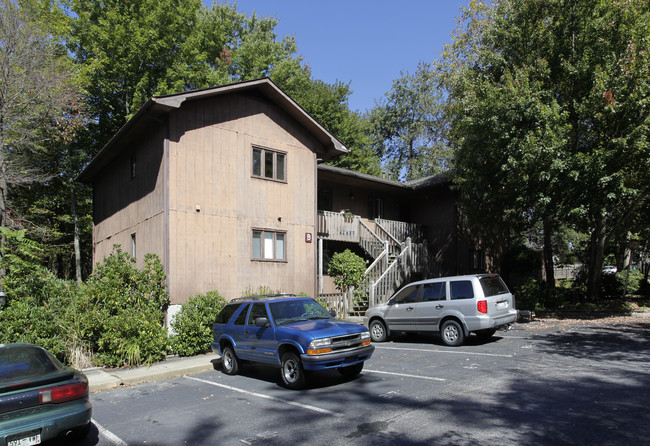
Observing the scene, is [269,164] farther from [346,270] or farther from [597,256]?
[597,256]

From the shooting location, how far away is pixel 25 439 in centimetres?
515

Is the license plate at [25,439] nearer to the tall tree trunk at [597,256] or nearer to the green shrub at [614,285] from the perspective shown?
the tall tree trunk at [597,256]

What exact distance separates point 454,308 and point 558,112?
8.59 m

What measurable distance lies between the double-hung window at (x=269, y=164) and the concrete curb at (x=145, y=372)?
6.95 meters

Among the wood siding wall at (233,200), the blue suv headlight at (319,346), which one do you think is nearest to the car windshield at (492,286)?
the blue suv headlight at (319,346)

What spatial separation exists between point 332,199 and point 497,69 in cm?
954

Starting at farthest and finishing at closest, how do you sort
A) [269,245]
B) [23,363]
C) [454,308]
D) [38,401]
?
[269,245], [454,308], [23,363], [38,401]

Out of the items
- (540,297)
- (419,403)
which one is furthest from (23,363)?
Result: (540,297)

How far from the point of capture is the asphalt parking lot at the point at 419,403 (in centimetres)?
567

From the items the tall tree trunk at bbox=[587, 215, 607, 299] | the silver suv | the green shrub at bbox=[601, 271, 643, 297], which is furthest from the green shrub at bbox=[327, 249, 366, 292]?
the green shrub at bbox=[601, 271, 643, 297]

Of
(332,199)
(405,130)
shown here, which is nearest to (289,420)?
(332,199)

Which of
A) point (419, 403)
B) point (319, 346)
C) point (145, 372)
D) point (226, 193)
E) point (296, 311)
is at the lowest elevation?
point (145, 372)

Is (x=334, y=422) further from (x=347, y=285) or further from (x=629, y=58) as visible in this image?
(x=629, y=58)

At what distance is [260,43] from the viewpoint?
37.4m
